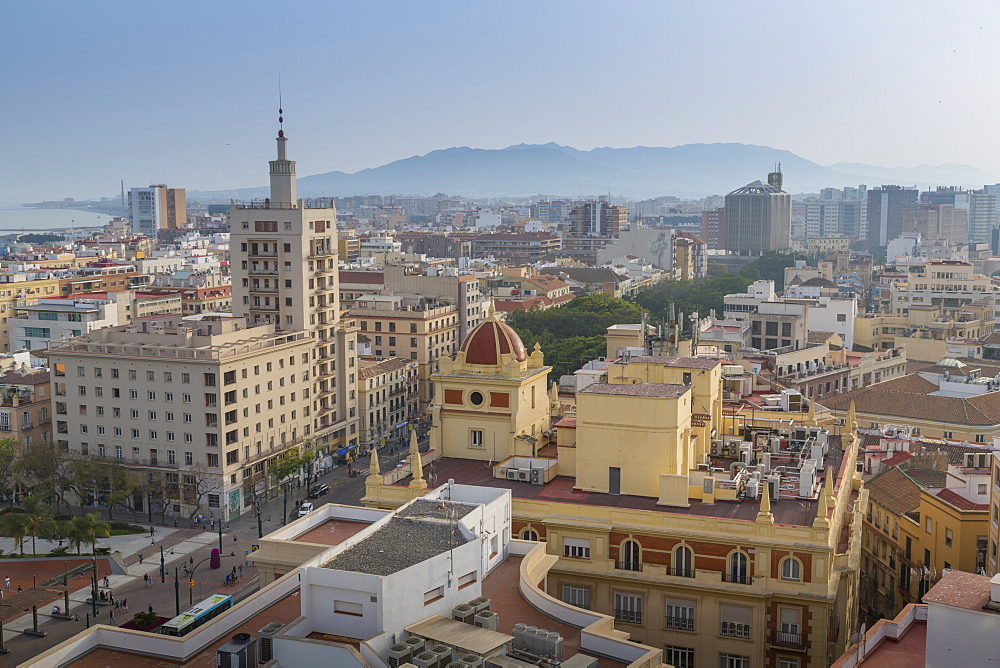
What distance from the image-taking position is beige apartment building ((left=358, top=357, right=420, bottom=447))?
301ft

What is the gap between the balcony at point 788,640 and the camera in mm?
38834

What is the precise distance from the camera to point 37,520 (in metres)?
61.8

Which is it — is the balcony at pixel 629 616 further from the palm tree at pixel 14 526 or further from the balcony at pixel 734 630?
the palm tree at pixel 14 526

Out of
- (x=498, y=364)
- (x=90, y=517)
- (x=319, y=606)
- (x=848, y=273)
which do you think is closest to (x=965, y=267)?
(x=848, y=273)

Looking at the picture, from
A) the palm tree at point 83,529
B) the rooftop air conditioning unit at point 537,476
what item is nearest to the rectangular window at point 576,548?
the rooftop air conditioning unit at point 537,476

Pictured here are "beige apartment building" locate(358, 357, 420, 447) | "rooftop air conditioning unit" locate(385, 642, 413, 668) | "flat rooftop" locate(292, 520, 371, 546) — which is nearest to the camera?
"rooftop air conditioning unit" locate(385, 642, 413, 668)

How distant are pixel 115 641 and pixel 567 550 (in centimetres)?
1866

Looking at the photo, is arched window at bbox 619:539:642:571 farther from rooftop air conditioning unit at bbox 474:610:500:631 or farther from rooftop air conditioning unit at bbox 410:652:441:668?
rooftop air conditioning unit at bbox 410:652:441:668

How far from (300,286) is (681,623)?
2036 inches

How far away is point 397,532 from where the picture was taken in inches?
1291

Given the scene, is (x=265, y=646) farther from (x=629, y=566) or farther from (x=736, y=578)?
(x=736, y=578)

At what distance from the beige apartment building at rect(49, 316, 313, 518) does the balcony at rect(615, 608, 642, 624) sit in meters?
36.9

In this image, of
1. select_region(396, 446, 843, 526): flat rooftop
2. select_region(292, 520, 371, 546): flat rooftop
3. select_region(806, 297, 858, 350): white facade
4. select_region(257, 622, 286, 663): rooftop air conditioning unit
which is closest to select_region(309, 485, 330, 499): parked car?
select_region(396, 446, 843, 526): flat rooftop

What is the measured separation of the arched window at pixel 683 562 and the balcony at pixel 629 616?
223 centimetres
